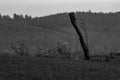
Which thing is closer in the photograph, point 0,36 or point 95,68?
point 95,68

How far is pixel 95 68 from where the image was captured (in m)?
17.8

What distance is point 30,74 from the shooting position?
1452 centimetres

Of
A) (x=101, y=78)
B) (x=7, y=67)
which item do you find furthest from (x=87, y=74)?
(x=7, y=67)

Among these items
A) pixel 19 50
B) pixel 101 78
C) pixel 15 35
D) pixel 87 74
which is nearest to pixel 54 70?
pixel 87 74

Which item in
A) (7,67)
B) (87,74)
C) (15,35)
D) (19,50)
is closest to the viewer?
(87,74)

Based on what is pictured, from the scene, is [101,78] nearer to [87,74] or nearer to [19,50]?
[87,74]

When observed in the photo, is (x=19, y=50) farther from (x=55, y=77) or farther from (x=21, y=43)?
(x=55, y=77)

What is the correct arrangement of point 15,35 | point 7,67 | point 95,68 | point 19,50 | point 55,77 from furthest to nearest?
point 15,35 → point 19,50 → point 95,68 → point 7,67 → point 55,77

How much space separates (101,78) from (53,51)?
652 inches

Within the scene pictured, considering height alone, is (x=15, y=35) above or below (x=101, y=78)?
above

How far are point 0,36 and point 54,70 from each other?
178m

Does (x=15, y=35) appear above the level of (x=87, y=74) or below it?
above

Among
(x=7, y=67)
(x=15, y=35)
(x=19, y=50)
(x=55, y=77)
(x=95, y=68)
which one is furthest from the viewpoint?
(x=15, y=35)

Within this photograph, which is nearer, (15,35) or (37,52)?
(37,52)
